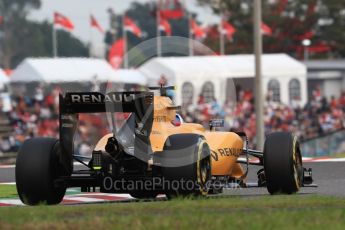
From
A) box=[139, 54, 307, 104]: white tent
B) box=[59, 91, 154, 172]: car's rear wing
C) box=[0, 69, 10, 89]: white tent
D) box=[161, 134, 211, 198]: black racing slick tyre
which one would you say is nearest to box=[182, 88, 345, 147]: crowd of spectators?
box=[139, 54, 307, 104]: white tent

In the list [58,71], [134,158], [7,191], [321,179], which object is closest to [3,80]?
[58,71]

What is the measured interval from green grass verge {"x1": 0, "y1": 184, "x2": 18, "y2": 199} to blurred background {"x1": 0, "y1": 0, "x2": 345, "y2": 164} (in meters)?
1.61

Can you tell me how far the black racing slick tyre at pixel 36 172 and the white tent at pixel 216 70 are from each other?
25.4 meters

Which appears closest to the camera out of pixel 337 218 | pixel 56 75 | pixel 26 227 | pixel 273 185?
pixel 26 227

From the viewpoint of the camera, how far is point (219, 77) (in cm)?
4259

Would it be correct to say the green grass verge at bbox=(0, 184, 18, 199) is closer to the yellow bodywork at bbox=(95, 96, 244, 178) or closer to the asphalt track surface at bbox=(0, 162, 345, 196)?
the asphalt track surface at bbox=(0, 162, 345, 196)

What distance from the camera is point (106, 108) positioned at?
13969 mm

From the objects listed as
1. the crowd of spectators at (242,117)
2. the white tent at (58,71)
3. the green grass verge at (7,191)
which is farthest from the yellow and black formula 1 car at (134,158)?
the white tent at (58,71)

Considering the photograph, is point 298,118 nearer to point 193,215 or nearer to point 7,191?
point 7,191

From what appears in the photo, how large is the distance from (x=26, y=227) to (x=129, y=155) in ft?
14.2

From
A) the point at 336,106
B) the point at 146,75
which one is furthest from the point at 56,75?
the point at 336,106

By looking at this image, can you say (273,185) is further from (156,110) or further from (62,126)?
(62,126)

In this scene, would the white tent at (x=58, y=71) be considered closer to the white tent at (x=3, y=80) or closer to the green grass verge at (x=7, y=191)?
the white tent at (x=3, y=80)

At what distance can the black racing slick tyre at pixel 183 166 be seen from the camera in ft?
44.6
